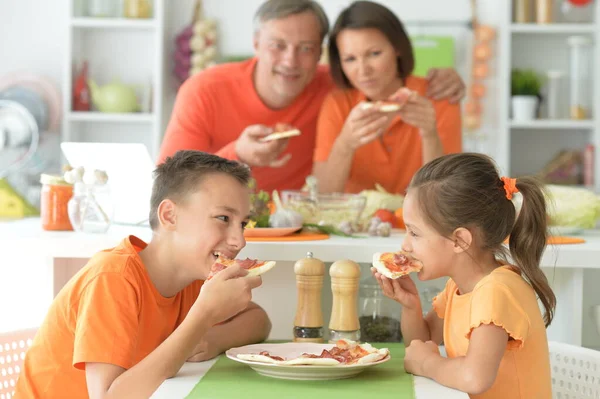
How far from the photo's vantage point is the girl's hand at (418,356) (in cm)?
Result: 157

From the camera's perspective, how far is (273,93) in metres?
3.36

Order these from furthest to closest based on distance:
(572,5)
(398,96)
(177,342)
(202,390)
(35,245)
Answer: (572,5) < (398,96) < (35,245) < (177,342) < (202,390)

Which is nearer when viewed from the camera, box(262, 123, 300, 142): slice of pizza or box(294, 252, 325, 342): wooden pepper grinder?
box(294, 252, 325, 342): wooden pepper grinder

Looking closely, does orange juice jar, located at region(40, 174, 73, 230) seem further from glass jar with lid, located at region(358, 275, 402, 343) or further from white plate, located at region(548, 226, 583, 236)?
white plate, located at region(548, 226, 583, 236)

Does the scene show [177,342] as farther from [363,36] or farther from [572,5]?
[572,5]

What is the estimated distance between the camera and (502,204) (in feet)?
5.66

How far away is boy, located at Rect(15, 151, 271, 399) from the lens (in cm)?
158

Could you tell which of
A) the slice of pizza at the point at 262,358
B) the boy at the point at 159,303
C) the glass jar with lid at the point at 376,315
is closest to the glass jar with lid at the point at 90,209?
the boy at the point at 159,303

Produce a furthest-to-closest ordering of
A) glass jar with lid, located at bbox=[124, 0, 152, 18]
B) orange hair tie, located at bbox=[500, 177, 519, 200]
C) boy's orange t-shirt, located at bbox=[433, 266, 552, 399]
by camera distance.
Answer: glass jar with lid, located at bbox=[124, 0, 152, 18]
orange hair tie, located at bbox=[500, 177, 519, 200]
boy's orange t-shirt, located at bbox=[433, 266, 552, 399]

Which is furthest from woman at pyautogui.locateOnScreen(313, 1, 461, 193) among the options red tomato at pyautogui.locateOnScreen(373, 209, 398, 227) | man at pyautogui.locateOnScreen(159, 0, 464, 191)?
red tomato at pyautogui.locateOnScreen(373, 209, 398, 227)

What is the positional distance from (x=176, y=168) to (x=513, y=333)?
0.79 metres

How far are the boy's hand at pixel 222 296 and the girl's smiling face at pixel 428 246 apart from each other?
1.15ft

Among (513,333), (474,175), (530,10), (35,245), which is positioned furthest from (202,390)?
(530,10)

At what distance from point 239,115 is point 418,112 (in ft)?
2.44
